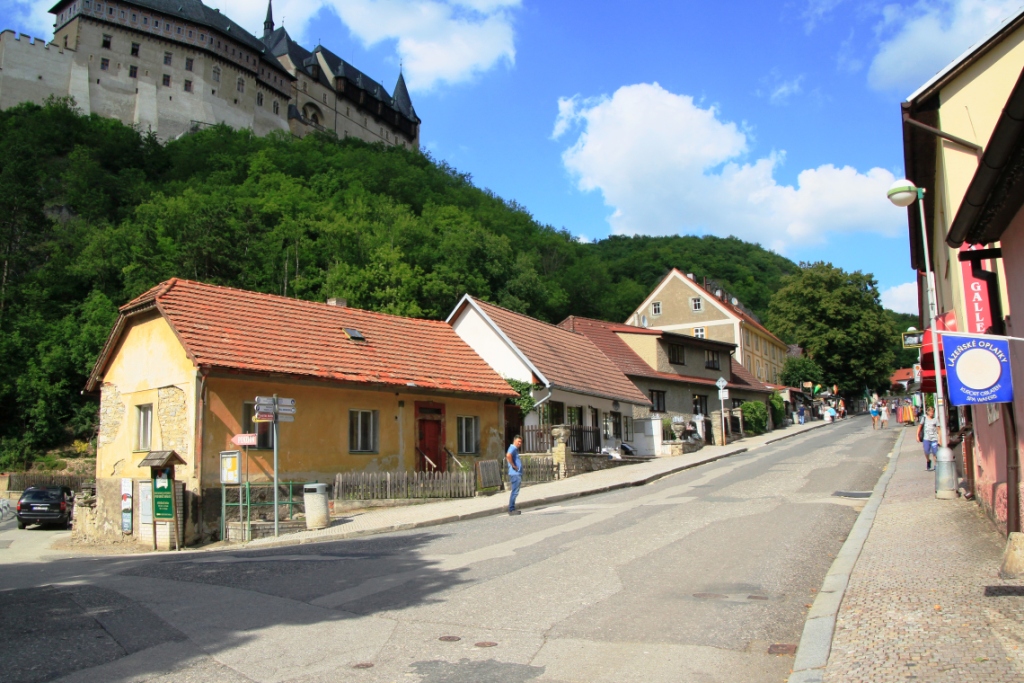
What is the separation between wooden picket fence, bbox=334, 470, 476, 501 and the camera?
20.5 metres

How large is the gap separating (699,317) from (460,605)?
2388 inches

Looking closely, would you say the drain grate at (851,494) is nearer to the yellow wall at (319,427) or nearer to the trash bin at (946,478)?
the trash bin at (946,478)

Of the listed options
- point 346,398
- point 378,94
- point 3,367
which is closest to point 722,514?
point 346,398

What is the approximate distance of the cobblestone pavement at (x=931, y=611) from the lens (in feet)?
Answer: 19.2

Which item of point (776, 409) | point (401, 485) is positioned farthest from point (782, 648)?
point (776, 409)

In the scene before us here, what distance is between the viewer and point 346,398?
22453 millimetres

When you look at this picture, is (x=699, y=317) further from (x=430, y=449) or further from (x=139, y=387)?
(x=139, y=387)

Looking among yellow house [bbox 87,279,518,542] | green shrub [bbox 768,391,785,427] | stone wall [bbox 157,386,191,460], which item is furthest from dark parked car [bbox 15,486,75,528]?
green shrub [bbox 768,391,785,427]

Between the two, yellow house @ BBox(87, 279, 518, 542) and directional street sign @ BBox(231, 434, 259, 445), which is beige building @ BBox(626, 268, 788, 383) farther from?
directional street sign @ BBox(231, 434, 259, 445)

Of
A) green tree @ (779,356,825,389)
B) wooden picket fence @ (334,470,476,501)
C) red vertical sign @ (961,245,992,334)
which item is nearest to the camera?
red vertical sign @ (961,245,992,334)

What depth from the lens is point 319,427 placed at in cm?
2156

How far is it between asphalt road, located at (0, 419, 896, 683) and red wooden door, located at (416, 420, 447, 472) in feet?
29.1

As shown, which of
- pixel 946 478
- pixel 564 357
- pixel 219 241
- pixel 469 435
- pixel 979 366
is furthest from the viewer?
pixel 219 241

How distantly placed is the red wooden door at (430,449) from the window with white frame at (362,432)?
1.81 meters
